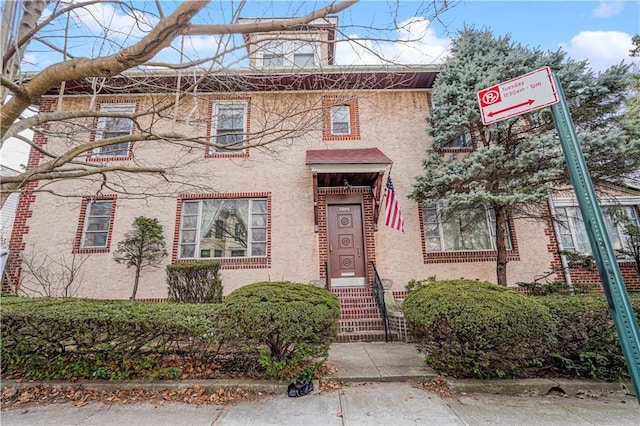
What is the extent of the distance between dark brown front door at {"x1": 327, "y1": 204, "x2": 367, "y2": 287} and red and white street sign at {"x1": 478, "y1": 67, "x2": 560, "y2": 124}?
6.02 metres

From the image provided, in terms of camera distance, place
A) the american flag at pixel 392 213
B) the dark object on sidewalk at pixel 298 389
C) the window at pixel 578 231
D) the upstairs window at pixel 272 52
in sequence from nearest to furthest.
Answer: the dark object on sidewalk at pixel 298 389
the upstairs window at pixel 272 52
the american flag at pixel 392 213
the window at pixel 578 231

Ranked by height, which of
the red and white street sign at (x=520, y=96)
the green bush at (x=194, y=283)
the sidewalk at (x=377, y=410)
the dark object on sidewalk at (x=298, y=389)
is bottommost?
the sidewalk at (x=377, y=410)

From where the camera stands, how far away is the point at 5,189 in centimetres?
412

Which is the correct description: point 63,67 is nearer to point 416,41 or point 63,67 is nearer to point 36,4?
point 36,4

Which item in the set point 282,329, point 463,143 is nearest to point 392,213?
point 463,143

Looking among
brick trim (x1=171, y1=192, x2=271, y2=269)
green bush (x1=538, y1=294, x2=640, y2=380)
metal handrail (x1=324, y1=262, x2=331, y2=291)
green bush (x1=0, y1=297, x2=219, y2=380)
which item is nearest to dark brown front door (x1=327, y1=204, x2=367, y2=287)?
metal handrail (x1=324, y1=262, x2=331, y2=291)

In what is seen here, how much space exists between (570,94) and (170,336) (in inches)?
353

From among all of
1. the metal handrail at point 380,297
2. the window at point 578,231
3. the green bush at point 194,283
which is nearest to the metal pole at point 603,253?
the metal handrail at point 380,297

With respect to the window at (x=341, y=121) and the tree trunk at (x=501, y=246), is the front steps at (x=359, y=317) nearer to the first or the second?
the tree trunk at (x=501, y=246)

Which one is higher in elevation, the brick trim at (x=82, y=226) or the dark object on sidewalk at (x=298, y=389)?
the brick trim at (x=82, y=226)

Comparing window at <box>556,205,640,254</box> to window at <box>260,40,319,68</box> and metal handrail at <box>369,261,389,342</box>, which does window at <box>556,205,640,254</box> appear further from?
window at <box>260,40,319,68</box>

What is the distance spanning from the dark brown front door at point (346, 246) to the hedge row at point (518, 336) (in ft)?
13.2

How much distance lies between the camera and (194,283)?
6.71 meters

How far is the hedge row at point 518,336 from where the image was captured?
3350mm
